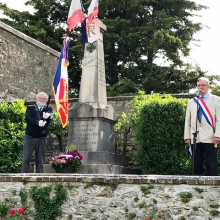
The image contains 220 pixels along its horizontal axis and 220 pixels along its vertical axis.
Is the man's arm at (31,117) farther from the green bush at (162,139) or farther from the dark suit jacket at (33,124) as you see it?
the green bush at (162,139)

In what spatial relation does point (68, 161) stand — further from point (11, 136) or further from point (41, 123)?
point (11, 136)

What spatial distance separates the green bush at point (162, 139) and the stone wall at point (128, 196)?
3.89 meters

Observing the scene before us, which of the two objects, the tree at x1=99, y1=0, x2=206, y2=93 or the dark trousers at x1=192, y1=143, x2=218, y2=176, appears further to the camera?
the tree at x1=99, y1=0, x2=206, y2=93

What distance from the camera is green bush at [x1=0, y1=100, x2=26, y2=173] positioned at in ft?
36.4

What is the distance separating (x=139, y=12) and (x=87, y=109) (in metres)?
13.5

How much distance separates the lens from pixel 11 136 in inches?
447

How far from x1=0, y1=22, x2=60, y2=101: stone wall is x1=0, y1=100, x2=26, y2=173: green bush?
5379 mm

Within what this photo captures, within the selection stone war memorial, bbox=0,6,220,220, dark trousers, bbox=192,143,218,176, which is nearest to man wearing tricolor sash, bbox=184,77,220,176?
dark trousers, bbox=192,143,218,176

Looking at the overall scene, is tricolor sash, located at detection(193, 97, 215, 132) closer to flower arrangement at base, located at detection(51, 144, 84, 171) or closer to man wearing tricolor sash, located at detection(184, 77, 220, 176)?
man wearing tricolor sash, located at detection(184, 77, 220, 176)

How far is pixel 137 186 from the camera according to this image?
22.0ft

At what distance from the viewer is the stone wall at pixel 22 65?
17281 millimetres

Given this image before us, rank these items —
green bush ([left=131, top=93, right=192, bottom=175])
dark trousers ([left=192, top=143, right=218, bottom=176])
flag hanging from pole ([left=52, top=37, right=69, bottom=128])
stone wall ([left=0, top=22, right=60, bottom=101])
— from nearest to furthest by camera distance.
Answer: dark trousers ([left=192, top=143, right=218, bottom=176]), flag hanging from pole ([left=52, top=37, right=69, bottom=128]), green bush ([left=131, top=93, right=192, bottom=175]), stone wall ([left=0, top=22, right=60, bottom=101])

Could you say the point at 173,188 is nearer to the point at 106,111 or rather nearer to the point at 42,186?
the point at 42,186

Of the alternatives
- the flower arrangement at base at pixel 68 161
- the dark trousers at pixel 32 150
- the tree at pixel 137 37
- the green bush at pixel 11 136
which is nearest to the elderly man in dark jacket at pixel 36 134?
the dark trousers at pixel 32 150
